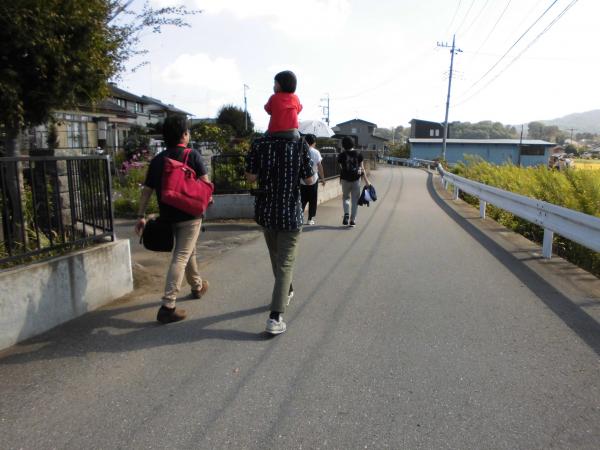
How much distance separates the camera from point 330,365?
3381 mm

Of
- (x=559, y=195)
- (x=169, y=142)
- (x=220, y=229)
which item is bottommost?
(x=220, y=229)

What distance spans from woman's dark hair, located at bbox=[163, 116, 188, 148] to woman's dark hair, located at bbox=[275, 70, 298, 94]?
0.92 meters

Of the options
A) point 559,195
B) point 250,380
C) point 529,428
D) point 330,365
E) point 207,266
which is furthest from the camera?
point 559,195

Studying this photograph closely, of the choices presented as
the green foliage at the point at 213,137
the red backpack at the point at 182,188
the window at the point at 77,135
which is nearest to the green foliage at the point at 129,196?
the green foliage at the point at 213,137

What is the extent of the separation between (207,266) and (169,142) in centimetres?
250

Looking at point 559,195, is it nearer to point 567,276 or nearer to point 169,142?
point 567,276

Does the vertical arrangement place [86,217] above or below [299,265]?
above

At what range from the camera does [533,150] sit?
66.6 meters

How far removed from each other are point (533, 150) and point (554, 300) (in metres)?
70.0

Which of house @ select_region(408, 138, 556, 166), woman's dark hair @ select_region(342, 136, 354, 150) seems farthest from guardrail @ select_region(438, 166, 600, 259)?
house @ select_region(408, 138, 556, 166)

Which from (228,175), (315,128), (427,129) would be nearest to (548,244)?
(228,175)

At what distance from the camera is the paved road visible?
102 inches

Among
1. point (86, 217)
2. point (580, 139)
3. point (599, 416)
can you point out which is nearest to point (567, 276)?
point (599, 416)

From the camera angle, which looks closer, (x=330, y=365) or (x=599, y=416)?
(x=599, y=416)
